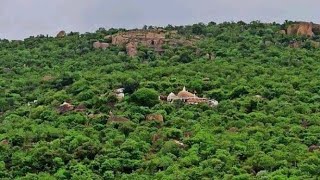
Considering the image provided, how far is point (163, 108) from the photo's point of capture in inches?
2435

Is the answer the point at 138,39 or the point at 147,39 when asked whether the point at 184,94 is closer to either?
the point at 147,39

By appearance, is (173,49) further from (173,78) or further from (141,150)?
(141,150)

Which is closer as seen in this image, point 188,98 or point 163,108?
point 163,108

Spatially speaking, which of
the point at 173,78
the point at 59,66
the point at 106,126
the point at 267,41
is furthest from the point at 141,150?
the point at 267,41

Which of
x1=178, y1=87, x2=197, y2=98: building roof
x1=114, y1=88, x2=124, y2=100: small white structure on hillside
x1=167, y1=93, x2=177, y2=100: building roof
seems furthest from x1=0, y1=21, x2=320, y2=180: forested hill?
x1=178, y1=87, x2=197, y2=98: building roof

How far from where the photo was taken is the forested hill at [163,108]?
174 feet

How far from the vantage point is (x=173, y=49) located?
79562mm

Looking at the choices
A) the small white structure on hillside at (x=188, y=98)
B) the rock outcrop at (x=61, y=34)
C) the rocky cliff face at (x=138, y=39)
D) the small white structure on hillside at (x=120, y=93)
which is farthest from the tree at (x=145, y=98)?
the rock outcrop at (x=61, y=34)

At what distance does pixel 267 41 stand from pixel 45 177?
1335 inches

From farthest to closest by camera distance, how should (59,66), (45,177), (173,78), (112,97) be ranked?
(59,66) → (173,78) → (112,97) → (45,177)

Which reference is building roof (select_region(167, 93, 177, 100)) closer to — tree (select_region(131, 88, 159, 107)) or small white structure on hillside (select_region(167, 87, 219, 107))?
small white structure on hillside (select_region(167, 87, 219, 107))

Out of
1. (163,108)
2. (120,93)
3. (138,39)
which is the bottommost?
(163,108)

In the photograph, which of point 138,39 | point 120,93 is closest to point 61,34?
point 138,39

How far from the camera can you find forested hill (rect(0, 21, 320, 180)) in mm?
53188
